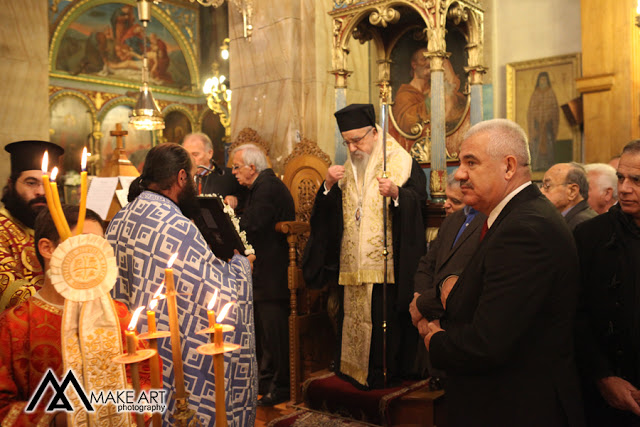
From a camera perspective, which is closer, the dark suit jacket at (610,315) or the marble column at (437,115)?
the dark suit jacket at (610,315)

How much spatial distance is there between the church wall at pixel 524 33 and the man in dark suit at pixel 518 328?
507 centimetres

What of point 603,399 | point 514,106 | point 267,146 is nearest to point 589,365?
point 603,399

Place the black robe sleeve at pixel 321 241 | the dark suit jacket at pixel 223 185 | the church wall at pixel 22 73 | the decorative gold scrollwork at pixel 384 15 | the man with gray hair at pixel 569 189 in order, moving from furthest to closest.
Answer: the church wall at pixel 22 73, the dark suit jacket at pixel 223 185, the decorative gold scrollwork at pixel 384 15, the black robe sleeve at pixel 321 241, the man with gray hair at pixel 569 189

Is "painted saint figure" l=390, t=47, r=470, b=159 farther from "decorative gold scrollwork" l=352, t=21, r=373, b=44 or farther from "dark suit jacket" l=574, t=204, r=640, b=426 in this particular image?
"dark suit jacket" l=574, t=204, r=640, b=426

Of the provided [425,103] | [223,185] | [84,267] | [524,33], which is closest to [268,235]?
[223,185]

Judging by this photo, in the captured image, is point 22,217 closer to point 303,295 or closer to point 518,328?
point 518,328

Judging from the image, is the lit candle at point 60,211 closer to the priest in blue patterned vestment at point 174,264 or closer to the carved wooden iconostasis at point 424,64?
the priest in blue patterned vestment at point 174,264

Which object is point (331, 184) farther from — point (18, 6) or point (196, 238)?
point (18, 6)

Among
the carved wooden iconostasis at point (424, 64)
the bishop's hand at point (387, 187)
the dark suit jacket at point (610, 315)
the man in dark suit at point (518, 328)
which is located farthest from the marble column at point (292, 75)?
the man in dark suit at point (518, 328)

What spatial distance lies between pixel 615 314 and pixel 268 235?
9.99ft

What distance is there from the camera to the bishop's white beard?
4398mm

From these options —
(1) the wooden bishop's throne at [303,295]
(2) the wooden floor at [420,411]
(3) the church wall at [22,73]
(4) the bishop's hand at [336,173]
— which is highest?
(3) the church wall at [22,73]

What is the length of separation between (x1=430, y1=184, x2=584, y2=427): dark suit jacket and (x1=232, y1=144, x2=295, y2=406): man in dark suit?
3003 millimetres

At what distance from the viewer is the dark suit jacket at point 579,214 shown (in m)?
3.58
